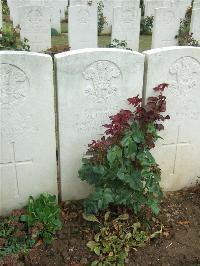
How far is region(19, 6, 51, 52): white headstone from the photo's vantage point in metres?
8.65

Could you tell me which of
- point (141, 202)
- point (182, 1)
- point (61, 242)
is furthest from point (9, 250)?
point (182, 1)

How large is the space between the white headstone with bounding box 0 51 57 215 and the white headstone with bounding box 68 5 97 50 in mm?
6305

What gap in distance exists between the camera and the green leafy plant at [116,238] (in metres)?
3.09

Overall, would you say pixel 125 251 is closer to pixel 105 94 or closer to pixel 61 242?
pixel 61 242

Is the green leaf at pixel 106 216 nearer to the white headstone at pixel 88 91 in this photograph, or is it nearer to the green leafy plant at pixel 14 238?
the white headstone at pixel 88 91

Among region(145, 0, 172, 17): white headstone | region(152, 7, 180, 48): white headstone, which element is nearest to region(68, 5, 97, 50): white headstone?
region(152, 7, 180, 48): white headstone

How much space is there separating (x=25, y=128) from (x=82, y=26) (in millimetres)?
6455

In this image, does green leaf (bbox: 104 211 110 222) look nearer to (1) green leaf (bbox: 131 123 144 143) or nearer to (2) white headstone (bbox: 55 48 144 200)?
(2) white headstone (bbox: 55 48 144 200)

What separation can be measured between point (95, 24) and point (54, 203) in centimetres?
675

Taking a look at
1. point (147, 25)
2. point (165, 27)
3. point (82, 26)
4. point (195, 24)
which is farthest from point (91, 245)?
point (147, 25)

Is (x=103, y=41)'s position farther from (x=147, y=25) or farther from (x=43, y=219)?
(x=43, y=219)

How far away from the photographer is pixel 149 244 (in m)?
3.31

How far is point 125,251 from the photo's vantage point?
3.14 m

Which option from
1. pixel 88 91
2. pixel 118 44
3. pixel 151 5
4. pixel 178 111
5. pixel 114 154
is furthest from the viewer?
pixel 151 5
